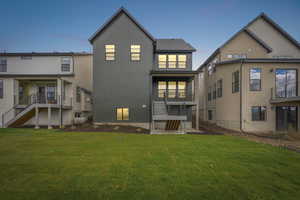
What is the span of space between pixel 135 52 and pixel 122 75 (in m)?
3.08

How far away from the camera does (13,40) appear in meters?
38.0

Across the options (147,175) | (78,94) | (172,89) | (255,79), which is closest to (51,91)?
(78,94)

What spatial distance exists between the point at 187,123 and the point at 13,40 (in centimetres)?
5233

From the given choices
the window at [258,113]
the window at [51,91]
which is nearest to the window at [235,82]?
the window at [258,113]

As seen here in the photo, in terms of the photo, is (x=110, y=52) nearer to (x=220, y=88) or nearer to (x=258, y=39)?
(x=220, y=88)

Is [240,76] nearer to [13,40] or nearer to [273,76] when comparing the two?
[273,76]

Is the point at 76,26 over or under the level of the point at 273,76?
over

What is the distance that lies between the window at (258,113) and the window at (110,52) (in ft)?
54.2

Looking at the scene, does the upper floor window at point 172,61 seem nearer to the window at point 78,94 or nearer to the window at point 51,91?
the window at point 78,94

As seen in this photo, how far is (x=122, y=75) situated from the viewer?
15539 millimetres

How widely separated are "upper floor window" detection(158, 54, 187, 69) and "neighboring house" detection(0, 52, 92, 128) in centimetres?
1099

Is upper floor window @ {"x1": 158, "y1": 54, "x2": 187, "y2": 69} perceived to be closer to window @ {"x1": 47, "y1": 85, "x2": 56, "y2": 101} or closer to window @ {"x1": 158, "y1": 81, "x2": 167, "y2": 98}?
window @ {"x1": 158, "y1": 81, "x2": 167, "y2": 98}

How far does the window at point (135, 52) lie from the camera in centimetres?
1559

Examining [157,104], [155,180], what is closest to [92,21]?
[157,104]
